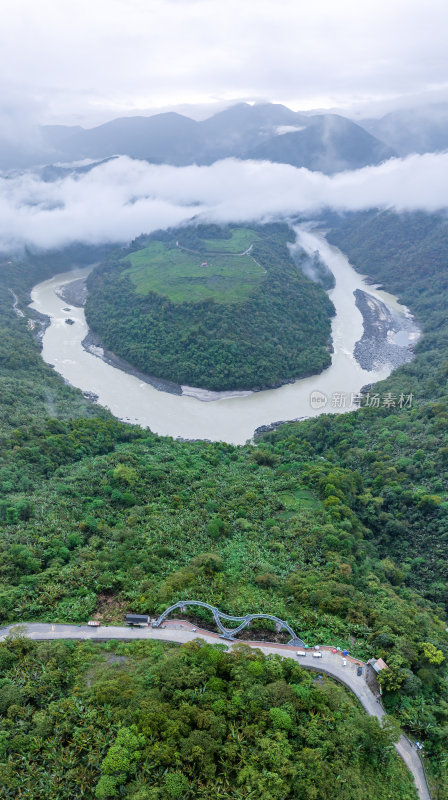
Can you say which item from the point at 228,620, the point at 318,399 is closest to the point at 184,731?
the point at 228,620

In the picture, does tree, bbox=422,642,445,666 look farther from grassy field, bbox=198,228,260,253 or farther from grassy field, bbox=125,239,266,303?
grassy field, bbox=198,228,260,253


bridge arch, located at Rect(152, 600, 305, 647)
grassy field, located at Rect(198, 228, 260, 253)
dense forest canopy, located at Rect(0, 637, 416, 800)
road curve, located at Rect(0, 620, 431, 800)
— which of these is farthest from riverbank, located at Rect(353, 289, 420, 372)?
dense forest canopy, located at Rect(0, 637, 416, 800)

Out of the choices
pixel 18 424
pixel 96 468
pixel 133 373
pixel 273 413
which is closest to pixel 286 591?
pixel 96 468

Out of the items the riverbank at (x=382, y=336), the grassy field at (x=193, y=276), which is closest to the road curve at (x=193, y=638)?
the riverbank at (x=382, y=336)

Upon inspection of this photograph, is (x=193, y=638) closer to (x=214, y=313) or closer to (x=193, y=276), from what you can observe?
(x=214, y=313)

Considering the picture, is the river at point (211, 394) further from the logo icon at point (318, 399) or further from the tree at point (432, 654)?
the tree at point (432, 654)
